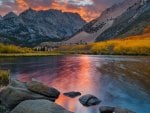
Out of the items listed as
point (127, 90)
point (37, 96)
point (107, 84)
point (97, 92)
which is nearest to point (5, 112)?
point (37, 96)

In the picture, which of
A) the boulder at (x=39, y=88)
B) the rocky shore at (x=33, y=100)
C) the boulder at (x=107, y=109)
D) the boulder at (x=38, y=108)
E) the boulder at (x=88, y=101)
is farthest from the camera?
the boulder at (x=88, y=101)

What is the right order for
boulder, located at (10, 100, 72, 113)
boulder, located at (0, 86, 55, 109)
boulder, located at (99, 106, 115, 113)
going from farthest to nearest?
boulder, located at (0, 86, 55, 109), boulder, located at (99, 106, 115, 113), boulder, located at (10, 100, 72, 113)

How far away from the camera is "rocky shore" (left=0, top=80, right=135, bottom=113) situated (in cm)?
3172

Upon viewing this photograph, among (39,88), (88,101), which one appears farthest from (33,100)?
(88,101)

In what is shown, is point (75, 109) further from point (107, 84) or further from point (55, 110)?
point (107, 84)

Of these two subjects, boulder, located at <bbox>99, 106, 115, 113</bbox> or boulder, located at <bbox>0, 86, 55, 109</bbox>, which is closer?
boulder, located at <bbox>99, 106, 115, 113</bbox>

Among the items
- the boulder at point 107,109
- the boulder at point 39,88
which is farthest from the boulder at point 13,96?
the boulder at point 107,109

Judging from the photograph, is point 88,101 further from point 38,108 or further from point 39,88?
point 38,108

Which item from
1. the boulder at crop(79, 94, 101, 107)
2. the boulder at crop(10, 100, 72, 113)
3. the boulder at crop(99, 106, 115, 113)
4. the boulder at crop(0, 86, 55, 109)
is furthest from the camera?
the boulder at crop(79, 94, 101, 107)

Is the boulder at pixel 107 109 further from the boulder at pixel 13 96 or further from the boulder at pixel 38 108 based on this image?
the boulder at pixel 38 108

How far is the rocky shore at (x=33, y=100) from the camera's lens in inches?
1249

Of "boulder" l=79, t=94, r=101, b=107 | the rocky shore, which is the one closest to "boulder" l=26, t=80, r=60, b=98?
the rocky shore

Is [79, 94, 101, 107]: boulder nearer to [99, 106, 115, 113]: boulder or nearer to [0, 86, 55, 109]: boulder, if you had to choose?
[99, 106, 115, 113]: boulder

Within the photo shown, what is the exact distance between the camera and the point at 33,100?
34.4 meters
